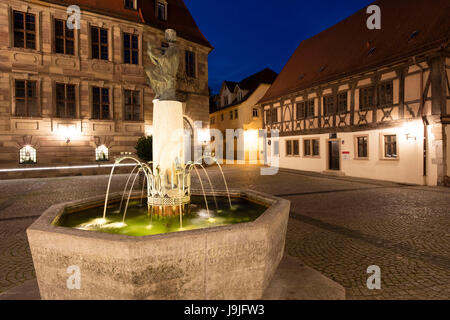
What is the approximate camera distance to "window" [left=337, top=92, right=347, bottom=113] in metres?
18.2

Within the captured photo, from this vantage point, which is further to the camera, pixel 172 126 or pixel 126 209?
pixel 126 209

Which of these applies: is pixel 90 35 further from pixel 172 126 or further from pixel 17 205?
pixel 172 126

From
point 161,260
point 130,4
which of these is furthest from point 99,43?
point 161,260

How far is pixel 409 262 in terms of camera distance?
453 cm

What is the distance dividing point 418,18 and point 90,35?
2036 centimetres

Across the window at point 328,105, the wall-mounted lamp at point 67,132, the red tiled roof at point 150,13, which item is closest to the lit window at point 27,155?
the wall-mounted lamp at point 67,132

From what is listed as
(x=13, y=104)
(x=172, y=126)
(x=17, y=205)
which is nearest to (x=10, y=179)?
(x=13, y=104)

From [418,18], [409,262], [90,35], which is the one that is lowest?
[409,262]

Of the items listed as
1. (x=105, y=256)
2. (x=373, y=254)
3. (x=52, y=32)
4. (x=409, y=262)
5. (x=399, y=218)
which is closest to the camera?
(x=105, y=256)

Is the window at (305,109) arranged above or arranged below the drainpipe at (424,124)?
above

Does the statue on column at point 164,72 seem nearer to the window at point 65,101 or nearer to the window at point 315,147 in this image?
the window at point 65,101

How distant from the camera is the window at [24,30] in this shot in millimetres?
17516

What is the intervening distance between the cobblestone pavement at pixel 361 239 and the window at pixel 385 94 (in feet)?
20.8
